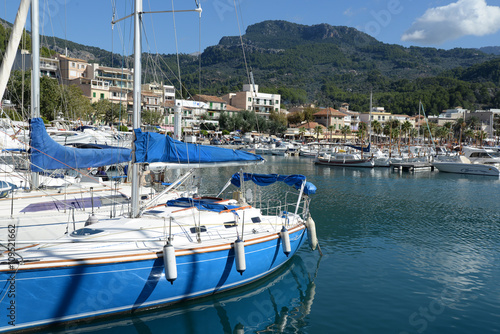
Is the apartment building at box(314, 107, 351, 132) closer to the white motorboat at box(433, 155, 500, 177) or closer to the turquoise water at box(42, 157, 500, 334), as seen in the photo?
the white motorboat at box(433, 155, 500, 177)

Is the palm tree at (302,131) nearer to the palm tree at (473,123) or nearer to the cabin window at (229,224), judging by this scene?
the palm tree at (473,123)

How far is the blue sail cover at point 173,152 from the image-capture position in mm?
13000

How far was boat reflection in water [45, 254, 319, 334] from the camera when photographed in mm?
11062

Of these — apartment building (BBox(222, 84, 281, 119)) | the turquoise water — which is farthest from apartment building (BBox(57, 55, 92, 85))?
the turquoise water

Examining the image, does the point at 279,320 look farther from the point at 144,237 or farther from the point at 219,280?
the point at 144,237

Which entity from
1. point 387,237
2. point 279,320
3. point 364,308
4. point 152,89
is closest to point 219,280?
point 279,320

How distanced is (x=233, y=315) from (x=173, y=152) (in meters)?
5.74

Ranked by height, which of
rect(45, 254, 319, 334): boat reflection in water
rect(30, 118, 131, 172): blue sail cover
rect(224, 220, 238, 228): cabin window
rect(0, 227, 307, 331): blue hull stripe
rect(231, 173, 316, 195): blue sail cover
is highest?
rect(30, 118, 131, 172): blue sail cover

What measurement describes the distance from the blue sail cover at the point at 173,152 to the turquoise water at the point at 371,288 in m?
4.76

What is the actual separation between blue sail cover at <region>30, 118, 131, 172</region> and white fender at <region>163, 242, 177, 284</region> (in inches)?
265

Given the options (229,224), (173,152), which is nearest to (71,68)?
(173,152)

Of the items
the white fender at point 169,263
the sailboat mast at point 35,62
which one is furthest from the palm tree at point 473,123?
the white fender at point 169,263

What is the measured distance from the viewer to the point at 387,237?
2147 cm

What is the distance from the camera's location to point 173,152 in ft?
45.2
